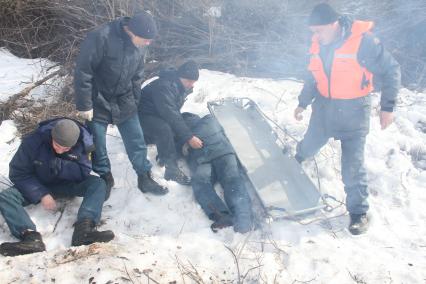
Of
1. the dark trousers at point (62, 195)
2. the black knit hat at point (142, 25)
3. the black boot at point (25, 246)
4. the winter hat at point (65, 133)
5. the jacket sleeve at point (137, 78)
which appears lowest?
the black boot at point (25, 246)

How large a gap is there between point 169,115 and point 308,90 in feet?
5.41

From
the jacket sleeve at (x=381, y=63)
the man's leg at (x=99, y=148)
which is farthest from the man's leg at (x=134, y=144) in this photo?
the jacket sleeve at (x=381, y=63)

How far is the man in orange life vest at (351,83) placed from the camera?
365 centimetres

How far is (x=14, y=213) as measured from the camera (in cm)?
338

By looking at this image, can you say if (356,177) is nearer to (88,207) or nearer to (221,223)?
Answer: (221,223)

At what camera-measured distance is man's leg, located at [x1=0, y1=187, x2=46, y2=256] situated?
3.17m

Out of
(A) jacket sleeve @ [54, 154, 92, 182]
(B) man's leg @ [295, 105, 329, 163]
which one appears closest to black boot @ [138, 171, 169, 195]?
(A) jacket sleeve @ [54, 154, 92, 182]

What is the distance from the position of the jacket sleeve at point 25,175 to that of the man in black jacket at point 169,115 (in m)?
1.38

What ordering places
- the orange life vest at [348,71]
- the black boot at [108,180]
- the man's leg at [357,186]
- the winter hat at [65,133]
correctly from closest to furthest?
the winter hat at [65,133] < the orange life vest at [348,71] < the man's leg at [357,186] < the black boot at [108,180]

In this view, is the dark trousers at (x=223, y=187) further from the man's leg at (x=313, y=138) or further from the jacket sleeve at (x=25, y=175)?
the jacket sleeve at (x=25, y=175)

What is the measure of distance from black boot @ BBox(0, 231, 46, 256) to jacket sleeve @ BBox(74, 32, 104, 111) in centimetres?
122

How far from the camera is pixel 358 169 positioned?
392cm

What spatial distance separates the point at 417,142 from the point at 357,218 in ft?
6.93

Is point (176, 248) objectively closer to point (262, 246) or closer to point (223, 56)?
point (262, 246)
